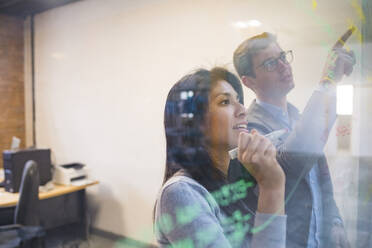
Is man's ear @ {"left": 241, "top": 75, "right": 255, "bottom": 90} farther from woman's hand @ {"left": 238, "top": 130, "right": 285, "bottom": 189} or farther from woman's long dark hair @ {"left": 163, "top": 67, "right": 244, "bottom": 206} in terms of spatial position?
woman's hand @ {"left": 238, "top": 130, "right": 285, "bottom": 189}

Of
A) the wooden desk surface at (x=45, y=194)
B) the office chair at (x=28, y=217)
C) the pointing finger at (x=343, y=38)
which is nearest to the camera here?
the pointing finger at (x=343, y=38)

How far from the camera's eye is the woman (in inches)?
39.3

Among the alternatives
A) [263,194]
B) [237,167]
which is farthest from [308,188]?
[237,167]

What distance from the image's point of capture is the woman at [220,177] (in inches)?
39.3

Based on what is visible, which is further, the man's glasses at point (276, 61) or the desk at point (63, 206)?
the desk at point (63, 206)

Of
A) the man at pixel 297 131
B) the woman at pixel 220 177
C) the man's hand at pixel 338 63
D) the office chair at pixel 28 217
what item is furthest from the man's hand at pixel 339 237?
the office chair at pixel 28 217

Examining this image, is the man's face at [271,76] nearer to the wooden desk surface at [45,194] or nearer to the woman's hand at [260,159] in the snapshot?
the woman's hand at [260,159]

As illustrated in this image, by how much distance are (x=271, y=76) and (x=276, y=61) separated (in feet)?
0.19

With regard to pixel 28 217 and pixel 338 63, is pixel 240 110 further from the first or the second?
pixel 28 217

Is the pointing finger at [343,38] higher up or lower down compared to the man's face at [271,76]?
higher up

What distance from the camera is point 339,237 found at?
1044mm

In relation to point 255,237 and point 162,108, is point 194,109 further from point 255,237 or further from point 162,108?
point 255,237

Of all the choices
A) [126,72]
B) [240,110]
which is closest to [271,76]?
[240,110]

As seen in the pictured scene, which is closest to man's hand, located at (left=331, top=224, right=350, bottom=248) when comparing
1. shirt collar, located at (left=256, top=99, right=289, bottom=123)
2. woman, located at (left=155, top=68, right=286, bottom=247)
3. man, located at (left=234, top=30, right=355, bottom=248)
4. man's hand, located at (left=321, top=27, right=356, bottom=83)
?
man, located at (left=234, top=30, right=355, bottom=248)
